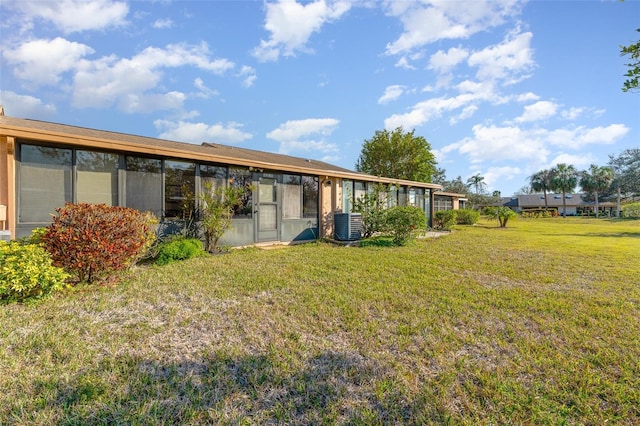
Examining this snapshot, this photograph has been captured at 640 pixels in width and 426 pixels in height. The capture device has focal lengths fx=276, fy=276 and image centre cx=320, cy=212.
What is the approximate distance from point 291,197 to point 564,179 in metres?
57.0

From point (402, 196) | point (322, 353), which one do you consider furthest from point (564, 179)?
point (322, 353)

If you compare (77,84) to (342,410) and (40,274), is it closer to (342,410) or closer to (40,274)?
(40,274)

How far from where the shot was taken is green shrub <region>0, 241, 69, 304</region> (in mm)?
3604

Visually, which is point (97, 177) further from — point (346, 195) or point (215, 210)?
point (346, 195)

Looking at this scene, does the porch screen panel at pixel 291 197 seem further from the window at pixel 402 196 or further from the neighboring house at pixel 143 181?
the window at pixel 402 196

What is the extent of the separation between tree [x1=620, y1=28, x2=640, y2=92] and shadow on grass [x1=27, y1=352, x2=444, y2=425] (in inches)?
124

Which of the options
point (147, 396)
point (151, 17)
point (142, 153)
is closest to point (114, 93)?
point (151, 17)

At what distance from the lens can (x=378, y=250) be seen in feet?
28.2

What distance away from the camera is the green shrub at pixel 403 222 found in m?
9.62

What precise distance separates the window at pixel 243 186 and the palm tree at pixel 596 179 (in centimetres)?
5227

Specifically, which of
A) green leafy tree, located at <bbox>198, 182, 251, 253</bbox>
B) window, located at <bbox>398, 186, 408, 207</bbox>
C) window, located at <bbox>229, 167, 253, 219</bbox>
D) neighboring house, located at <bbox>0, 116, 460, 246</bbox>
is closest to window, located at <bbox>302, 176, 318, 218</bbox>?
neighboring house, located at <bbox>0, 116, 460, 246</bbox>

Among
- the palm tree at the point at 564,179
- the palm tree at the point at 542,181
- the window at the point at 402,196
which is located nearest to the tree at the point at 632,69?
the window at the point at 402,196

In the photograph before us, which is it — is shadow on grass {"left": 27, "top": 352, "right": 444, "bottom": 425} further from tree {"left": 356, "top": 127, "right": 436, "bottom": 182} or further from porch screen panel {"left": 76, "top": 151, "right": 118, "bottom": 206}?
tree {"left": 356, "top": 127, "right": 436, "bottom": 182}

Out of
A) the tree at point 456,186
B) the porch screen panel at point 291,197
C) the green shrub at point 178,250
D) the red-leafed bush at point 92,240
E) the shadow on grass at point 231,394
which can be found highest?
the tree at point 456,186
